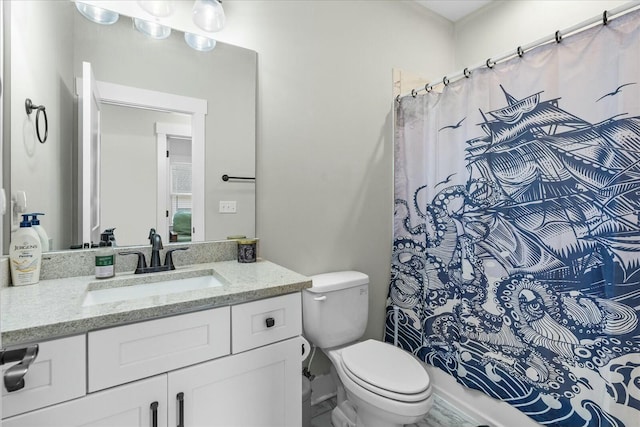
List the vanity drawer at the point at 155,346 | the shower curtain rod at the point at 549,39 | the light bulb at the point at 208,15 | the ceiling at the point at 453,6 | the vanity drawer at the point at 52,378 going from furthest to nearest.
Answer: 1. the ceiling at the point at 453,6
2. the light bulb at the point at 208,15
3. the shower curtain rod at the point at 549,39
4. the vanity drawer at the point at 155,346
5. the vanity drawer at the point at 52,378

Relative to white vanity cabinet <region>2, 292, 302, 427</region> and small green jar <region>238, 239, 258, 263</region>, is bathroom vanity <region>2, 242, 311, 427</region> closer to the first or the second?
white vanity cabinet <region>2, 292, 302, 427</region>

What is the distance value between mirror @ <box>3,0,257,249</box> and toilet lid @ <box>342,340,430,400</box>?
2.77 ft

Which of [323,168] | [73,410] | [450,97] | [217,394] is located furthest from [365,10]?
[73,410]

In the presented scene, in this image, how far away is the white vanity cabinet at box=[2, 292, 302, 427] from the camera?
849 millimetres

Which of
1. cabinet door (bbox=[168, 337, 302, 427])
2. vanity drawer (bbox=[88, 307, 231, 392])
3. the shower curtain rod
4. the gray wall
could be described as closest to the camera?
vanity drawer (bbox=[88, 307, 231, 392])

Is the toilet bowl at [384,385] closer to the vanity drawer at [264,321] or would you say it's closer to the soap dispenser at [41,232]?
the vanity drawer at [264,321]

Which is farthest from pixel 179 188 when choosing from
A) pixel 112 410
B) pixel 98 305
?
pixel 112 410

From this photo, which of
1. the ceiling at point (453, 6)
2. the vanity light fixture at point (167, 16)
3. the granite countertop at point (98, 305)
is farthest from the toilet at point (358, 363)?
the ceiling at point (453, 6)

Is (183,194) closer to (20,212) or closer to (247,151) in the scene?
(247,151)

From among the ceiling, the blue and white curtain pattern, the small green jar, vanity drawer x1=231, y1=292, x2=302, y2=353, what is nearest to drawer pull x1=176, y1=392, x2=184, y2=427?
vanity drawer x1=231, y1=292, x2=302, y2=353

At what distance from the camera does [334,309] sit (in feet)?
5.52

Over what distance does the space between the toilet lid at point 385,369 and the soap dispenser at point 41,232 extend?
1.36 metres

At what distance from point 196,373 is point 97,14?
1.48 meters

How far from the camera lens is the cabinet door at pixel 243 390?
972 millimetres
